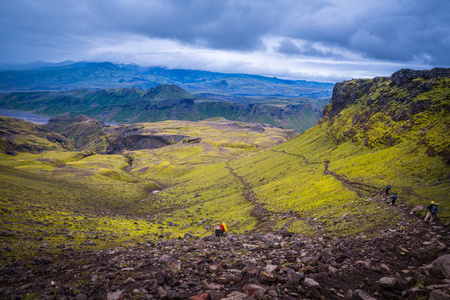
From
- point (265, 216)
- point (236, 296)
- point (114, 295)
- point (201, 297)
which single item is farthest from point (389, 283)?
point (265, 216)

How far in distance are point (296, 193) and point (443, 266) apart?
4737cm

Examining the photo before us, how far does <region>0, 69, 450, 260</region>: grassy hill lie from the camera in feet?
115

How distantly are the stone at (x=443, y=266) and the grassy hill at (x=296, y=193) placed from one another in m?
12.8

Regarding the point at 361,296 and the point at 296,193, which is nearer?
→ the point at 361,296

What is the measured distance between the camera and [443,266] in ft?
54.6

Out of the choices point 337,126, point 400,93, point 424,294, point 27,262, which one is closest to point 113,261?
point 27,262

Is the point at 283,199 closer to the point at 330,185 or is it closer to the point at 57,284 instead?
the point at 330,185

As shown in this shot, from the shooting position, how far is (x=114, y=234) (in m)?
39.3

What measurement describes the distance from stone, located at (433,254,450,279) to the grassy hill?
12767 millimetres

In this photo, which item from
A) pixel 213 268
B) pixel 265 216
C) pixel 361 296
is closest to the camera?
pixel 361 296

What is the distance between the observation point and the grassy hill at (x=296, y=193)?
35.0 meters

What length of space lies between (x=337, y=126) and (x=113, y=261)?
134300 millimetres

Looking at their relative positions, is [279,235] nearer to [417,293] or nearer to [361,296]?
Answer: [361,296]

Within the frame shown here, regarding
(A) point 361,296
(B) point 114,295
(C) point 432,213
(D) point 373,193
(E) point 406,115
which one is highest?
(E) point 406,115
